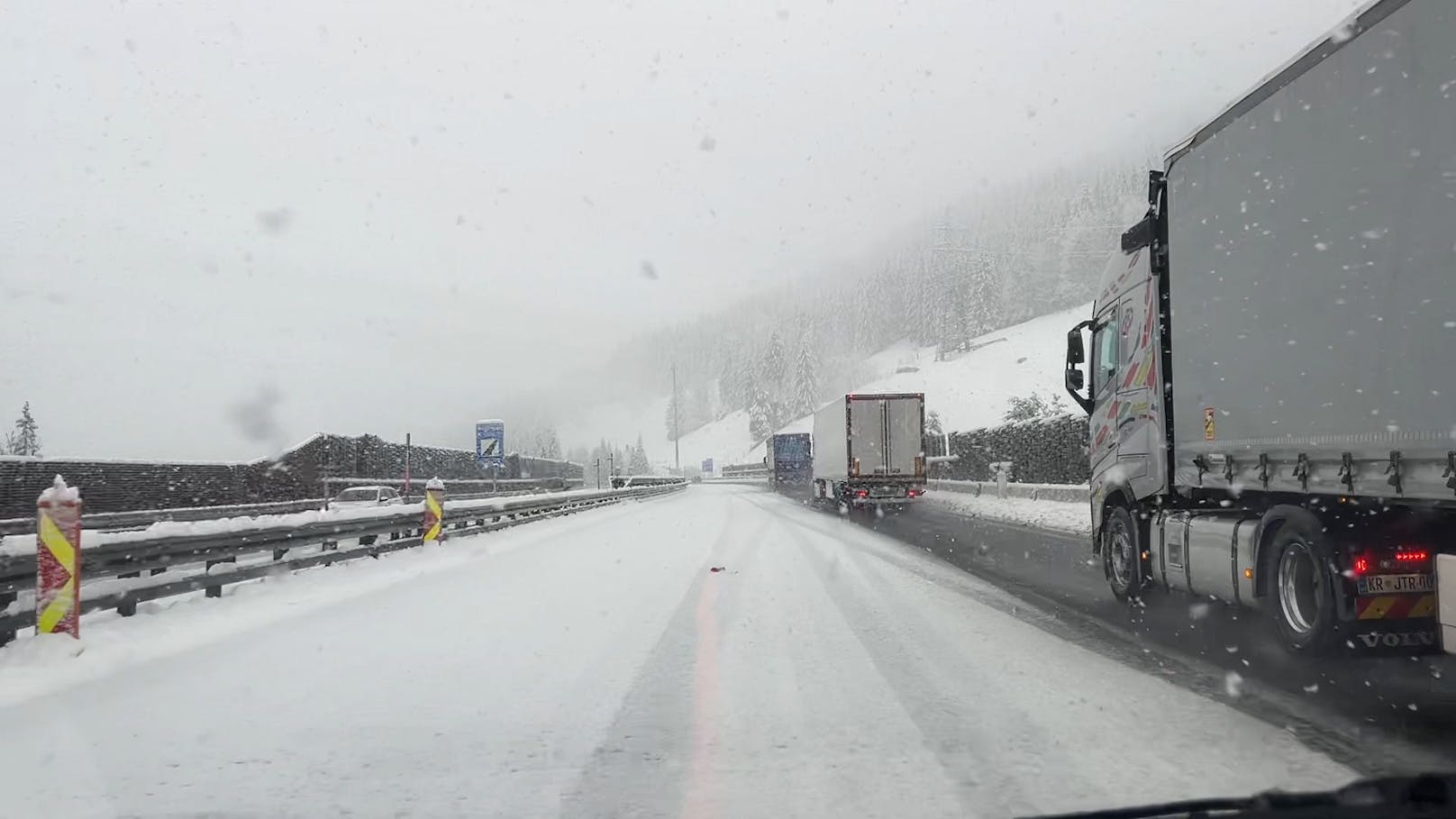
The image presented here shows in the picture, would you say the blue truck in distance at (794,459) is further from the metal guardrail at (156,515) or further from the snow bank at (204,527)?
the snow bank at (204,527)

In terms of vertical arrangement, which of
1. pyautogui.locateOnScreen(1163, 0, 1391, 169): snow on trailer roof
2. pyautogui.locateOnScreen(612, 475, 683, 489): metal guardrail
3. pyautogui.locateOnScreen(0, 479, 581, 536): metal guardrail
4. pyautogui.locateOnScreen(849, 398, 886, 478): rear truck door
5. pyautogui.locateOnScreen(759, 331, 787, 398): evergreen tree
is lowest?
pyautogui.locateOnScreen(612, 475, 683, 489): metal guardrail

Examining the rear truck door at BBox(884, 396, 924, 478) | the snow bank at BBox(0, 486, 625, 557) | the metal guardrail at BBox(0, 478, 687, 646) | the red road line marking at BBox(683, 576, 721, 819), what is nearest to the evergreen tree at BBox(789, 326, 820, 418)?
the rear truck door at BBox(884, 396, 924, 478)

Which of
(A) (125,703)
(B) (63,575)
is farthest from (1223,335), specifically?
(B) (63,575)

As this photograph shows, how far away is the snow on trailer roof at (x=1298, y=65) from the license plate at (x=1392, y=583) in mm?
3104

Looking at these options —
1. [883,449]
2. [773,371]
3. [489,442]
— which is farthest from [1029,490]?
[773,371]

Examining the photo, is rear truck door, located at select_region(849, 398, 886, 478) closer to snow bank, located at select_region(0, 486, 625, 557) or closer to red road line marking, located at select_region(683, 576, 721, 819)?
snow bank, located at select_region(0, 486, 625, 557)

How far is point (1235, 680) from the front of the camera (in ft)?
19.4

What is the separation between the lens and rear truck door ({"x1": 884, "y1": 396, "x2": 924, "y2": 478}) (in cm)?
2930

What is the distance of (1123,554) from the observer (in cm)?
959

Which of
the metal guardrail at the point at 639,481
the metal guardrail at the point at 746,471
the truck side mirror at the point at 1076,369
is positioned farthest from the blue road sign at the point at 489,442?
the metal guardrail at the point at 746,471

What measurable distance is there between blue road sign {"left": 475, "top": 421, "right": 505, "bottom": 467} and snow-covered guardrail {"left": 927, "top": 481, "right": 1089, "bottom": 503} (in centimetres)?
1565

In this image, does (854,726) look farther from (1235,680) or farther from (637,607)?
(637,607)

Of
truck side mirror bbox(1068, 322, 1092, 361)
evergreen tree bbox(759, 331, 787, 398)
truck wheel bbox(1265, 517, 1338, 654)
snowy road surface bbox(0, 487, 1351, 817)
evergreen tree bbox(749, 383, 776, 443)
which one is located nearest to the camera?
snowy road surface bbox(0, 487, 1351, 817)

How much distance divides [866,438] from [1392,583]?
23996 mm
